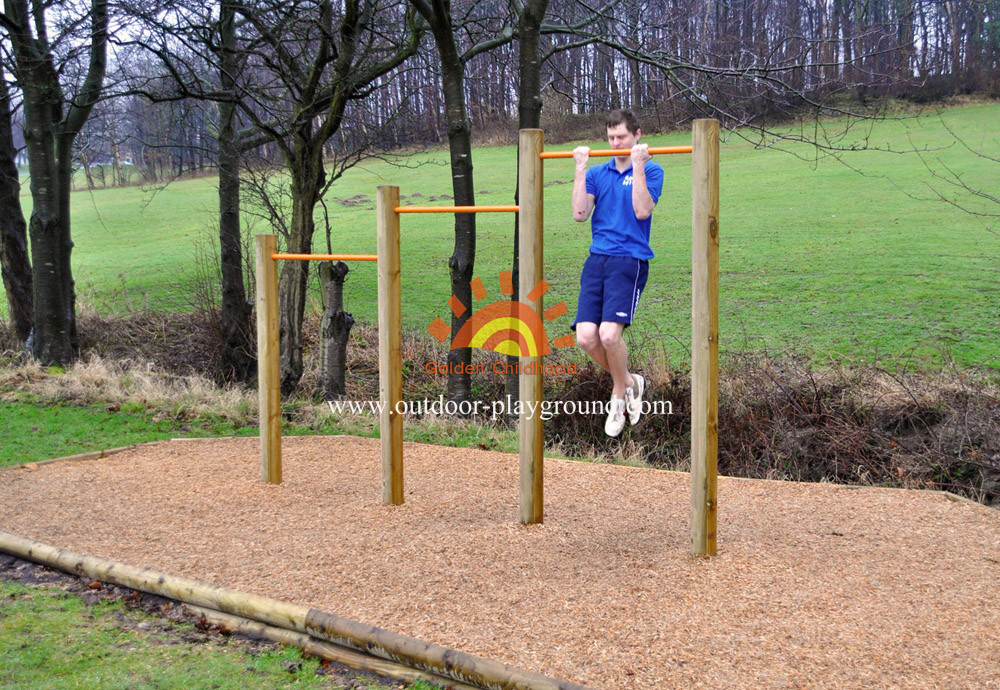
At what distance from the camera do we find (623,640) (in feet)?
11.4

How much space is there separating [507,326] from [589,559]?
3.18m

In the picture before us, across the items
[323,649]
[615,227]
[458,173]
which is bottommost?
[323,649]

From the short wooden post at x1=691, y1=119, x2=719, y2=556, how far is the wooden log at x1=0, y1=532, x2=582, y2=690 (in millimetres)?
1476

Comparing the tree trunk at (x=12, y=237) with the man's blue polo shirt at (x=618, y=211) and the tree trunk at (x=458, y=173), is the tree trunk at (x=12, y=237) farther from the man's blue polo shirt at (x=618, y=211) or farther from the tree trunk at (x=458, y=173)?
the man's blue polo shirt at (x=618, y=211)

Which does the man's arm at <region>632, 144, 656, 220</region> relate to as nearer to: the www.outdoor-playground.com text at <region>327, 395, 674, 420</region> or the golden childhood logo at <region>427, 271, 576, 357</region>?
the golden childhood logo at <region>427, 271, 576, 357</region>

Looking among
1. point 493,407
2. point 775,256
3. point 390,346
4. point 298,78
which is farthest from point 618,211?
point 775,256

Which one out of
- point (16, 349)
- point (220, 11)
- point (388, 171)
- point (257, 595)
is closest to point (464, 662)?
point (257, 595)

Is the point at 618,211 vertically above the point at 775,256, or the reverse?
the point at 618,211

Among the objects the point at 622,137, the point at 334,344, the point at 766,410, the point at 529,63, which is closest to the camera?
the point at 622,137

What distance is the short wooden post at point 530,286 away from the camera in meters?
4.71

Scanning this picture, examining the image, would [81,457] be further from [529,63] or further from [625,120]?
[529,63]

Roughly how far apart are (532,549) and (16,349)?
27.6 ft

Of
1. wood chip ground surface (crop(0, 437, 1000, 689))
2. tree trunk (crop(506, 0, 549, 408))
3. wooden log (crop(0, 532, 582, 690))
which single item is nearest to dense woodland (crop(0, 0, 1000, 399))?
tree trunk (crop(506, 0, 549, 408))

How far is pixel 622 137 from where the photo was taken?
14.7 feet
